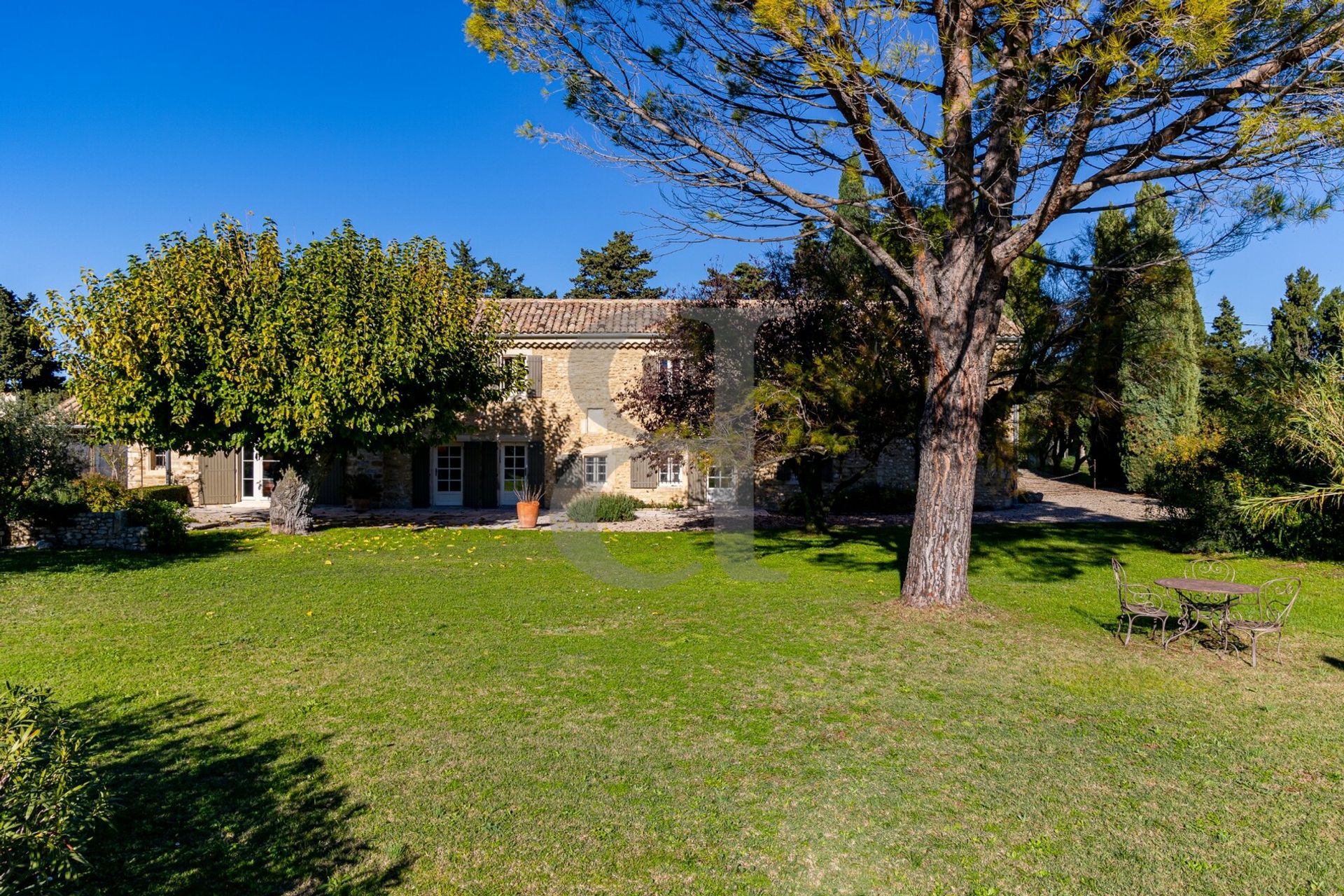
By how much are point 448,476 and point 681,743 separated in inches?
716

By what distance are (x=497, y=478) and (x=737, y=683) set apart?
16550 mm

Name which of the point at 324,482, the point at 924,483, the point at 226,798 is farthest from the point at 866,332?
the point at 324,482

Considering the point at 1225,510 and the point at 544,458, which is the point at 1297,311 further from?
the point at 544,458

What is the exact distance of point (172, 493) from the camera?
20047mm

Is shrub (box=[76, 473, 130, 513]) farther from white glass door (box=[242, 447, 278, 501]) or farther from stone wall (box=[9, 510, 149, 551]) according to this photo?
white glass door (box=[242, 447, 278, 501])

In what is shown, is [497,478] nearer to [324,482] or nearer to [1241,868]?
[324,482]

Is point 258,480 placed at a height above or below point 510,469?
below

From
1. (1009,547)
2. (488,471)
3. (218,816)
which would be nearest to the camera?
(218,816)

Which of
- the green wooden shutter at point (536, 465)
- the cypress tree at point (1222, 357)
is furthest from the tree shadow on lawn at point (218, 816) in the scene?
the cypress tree at point (1222, 357)

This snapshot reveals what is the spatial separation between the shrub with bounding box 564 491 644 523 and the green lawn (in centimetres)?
864

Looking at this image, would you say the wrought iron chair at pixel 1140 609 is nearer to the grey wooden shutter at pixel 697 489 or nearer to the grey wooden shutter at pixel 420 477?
the grey wooden shutter at pixel 697 489

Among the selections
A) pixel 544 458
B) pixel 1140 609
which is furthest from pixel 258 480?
pixel 1140 609

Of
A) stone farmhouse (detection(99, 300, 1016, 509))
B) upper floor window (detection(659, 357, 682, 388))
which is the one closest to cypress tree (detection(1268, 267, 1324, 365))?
stone farmhouse (detection(99, 300, 1016, 509))

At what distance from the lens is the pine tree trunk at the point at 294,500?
52.4 ft
